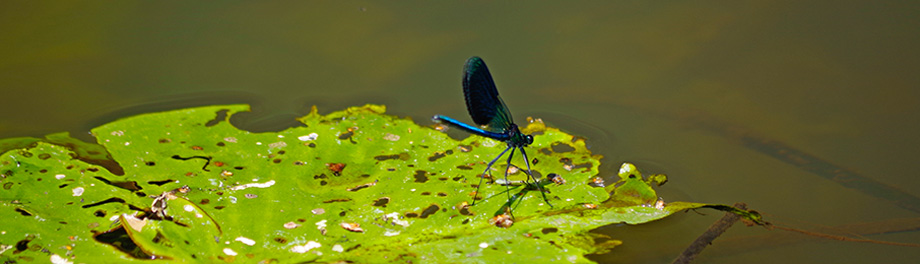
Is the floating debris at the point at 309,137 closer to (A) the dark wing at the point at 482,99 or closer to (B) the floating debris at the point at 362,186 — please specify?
(B) the floating debris at the point at 362,186

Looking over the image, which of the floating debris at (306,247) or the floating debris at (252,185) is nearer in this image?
the floating debris at (306,247)

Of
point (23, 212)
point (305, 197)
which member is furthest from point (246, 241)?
point (23, 212)

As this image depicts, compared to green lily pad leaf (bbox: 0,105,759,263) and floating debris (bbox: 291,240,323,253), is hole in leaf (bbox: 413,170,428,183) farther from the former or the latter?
floating debris (bbox: 291,240,323,253)

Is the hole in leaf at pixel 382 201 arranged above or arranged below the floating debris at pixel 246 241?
above

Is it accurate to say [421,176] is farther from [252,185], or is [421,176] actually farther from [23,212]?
[23,212]

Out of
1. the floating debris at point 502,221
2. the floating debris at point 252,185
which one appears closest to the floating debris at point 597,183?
the floating debris at point 502,221

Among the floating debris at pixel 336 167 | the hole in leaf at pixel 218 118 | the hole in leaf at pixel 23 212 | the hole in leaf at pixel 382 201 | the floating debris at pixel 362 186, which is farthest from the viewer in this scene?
the hole in leaf at pixel 218 118
